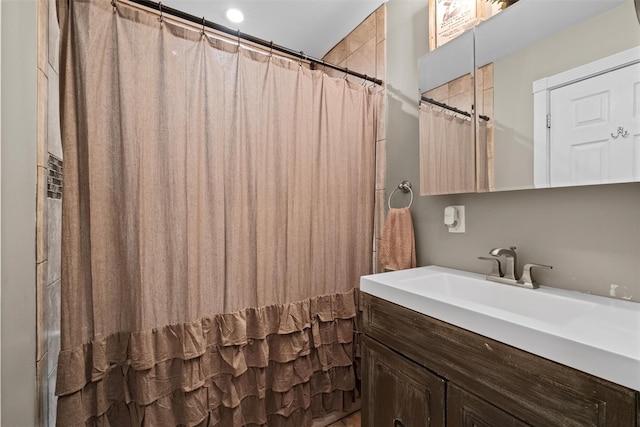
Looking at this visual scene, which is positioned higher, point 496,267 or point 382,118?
point 382,118

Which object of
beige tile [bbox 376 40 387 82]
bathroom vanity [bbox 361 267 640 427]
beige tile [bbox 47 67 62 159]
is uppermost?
beige tile [bbox 376 40 387 82]

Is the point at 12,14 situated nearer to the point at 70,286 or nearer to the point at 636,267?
the point at 70,286

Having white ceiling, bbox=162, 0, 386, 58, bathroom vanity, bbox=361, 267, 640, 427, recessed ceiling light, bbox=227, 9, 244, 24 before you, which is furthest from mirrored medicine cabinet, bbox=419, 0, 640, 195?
recessed ceiling light, bbox=227, 9, 244, 24

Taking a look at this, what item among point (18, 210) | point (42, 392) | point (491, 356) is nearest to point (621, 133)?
point (491, 356)

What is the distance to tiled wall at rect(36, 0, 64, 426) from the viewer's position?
83 cm

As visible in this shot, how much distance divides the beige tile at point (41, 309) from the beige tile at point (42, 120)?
32 cm

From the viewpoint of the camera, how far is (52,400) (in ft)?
3.24

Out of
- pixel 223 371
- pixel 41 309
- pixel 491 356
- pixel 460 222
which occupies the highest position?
pixel 460 222

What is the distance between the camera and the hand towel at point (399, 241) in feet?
4.90

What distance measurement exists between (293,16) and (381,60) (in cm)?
61

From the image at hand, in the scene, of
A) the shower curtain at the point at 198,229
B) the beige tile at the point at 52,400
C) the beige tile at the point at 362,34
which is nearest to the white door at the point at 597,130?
the shower curtain at the point at 198,229

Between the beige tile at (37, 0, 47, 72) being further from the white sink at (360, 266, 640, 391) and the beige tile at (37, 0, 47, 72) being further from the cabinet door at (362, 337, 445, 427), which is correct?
the cabinet door at (362, 337, 445, 427)

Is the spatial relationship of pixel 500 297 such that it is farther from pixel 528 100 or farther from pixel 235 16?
pixel 235 16

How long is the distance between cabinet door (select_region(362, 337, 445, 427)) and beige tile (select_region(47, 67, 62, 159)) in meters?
1.35
